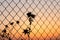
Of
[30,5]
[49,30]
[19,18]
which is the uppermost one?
[30,5]

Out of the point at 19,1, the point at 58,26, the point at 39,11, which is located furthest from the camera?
the point at 58,26

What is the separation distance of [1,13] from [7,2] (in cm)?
22

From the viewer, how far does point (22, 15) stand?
284 cm

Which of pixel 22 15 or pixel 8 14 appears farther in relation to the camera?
pixel 22 15

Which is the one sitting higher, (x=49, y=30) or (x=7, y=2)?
(x=7, y=2)

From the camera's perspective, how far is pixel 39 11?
2.95m

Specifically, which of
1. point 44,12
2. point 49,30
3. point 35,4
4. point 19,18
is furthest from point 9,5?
point 49,30

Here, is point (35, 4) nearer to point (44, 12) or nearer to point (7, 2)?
point (44, 12)

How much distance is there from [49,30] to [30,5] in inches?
24.5

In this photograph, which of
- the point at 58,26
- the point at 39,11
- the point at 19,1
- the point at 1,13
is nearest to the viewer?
the point at 1,13

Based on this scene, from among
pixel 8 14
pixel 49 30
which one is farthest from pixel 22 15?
pixel 49 30

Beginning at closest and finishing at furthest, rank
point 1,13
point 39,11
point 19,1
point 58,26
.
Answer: point 1,13, point 19,1, point 39,11, point 58,26

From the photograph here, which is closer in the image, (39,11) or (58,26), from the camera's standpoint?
(39,11)

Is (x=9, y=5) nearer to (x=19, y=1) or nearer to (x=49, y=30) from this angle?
(x=19, y=1)
